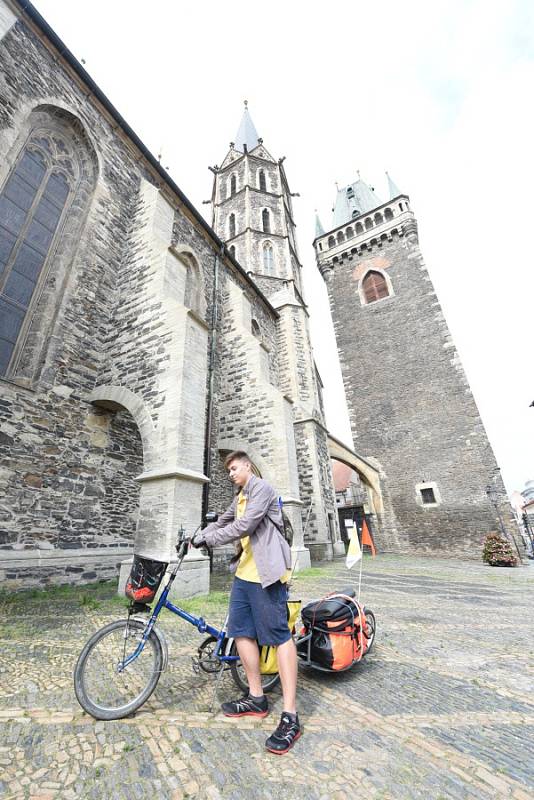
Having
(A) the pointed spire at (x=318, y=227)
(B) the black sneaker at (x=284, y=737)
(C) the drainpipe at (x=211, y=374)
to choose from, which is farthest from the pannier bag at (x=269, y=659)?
(A) the pointed spire at (x=318, y=227)

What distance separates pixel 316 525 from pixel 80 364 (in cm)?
898

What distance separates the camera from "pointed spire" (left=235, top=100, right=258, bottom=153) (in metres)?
27.2

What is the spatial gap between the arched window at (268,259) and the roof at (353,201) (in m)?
9.42

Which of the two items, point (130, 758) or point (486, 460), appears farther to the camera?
point (486, 460)

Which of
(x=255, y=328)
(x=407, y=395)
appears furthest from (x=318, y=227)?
(x=255, y=328)

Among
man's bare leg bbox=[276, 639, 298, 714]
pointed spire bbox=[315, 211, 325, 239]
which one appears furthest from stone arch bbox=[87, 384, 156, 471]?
pointed spire bbox=[315, 211, 325, 239]

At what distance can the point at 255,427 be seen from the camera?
979 centimetres

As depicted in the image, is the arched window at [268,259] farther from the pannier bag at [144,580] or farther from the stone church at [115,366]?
the pannier bag at [144,580]

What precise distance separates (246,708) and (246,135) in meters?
36.6

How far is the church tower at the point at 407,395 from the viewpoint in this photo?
1489 cm

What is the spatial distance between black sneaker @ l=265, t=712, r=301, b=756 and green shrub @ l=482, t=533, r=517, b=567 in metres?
13.4

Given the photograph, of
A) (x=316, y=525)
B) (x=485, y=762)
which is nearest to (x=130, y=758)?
(x=485, y=762)

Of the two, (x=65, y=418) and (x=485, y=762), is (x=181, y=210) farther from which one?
(x=485, y=762)

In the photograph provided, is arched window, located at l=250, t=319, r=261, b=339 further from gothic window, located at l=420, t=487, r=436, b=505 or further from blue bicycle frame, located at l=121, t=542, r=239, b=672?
blue bicycle frame, located at l=121, t=542, r=239, b=672
